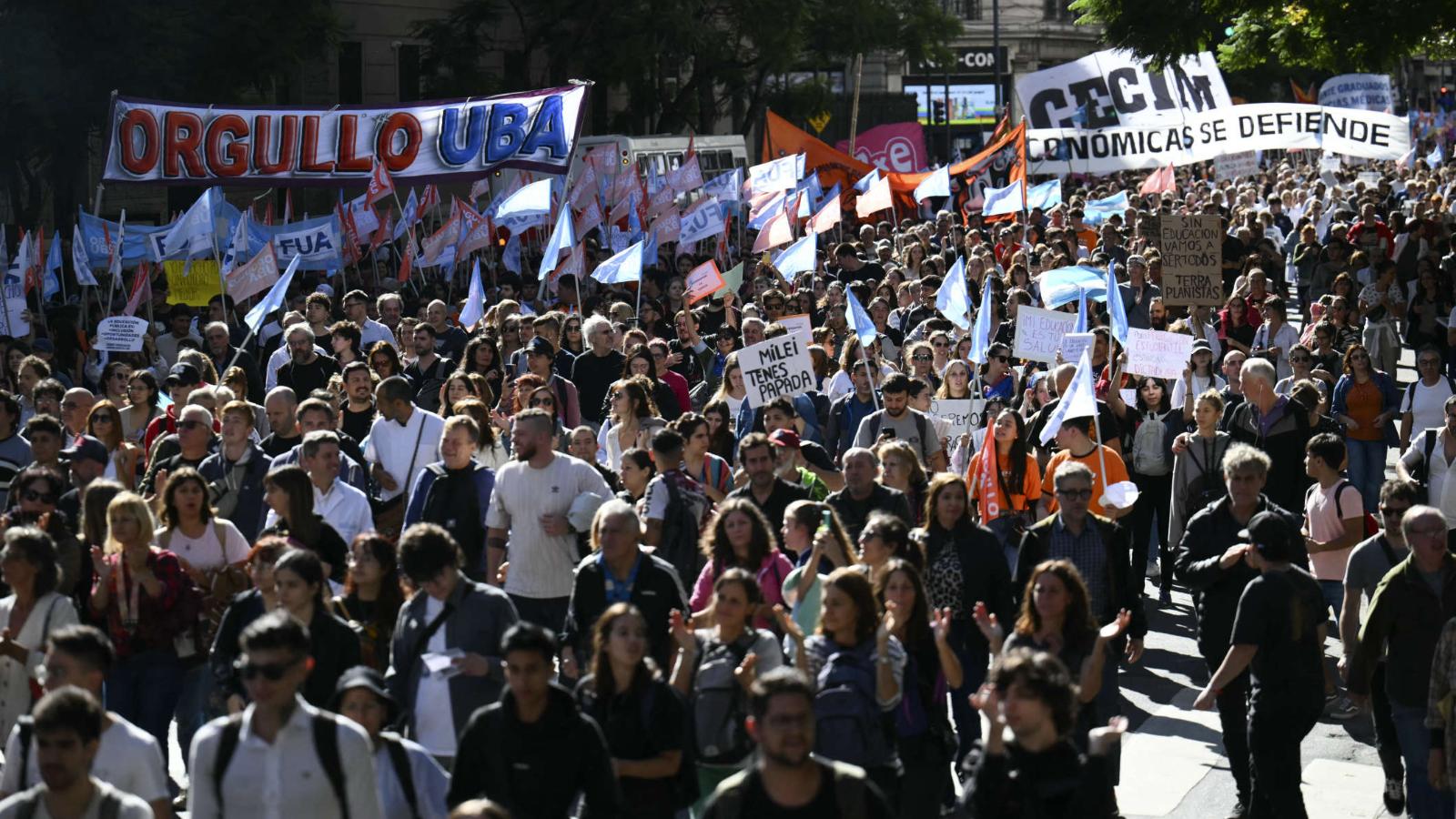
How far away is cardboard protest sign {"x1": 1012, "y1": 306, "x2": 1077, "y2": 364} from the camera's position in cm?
1380

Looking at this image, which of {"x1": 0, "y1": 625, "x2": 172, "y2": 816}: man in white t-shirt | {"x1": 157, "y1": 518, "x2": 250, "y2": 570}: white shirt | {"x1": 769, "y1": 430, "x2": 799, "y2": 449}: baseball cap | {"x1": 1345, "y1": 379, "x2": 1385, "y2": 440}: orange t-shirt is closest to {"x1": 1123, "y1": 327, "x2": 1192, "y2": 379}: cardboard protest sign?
{"x1": 1345, "y1": 379, "x2": 1385, "y2": 440}: orange t-shirt

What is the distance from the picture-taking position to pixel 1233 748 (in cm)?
818

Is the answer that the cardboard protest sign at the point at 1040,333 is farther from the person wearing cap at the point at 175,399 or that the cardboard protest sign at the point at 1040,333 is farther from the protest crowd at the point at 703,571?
the person wearing cap at the point at 175,399

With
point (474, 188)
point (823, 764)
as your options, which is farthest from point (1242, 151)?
point (823, 764)

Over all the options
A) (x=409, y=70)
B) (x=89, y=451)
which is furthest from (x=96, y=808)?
(x=409, y=70)

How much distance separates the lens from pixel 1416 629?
7.70m

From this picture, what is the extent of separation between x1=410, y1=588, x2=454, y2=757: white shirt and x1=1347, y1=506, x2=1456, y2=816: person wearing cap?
3.54m

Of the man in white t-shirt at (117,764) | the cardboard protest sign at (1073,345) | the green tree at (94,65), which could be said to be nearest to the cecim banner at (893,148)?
the green tree at (94,65)

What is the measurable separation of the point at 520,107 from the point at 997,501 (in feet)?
39.4

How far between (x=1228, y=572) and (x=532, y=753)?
3804mm

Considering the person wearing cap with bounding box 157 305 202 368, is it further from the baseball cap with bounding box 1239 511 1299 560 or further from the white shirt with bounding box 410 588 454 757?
the baseball cap with bounding box 1239 511 1299 560

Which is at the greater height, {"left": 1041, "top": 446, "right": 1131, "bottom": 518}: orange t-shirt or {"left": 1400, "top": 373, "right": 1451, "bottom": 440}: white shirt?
{"left": 1400, "top": 373, "right": 1451, "bottom": 440}: white shirt

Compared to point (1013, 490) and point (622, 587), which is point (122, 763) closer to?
point (622, 587)

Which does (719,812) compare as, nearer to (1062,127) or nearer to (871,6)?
(1062,127)
